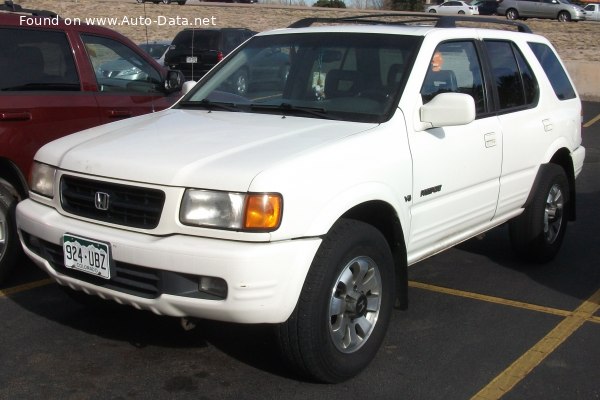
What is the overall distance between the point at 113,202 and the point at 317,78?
5.51 feet

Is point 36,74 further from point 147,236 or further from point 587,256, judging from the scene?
point 587,256

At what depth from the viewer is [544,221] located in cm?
611

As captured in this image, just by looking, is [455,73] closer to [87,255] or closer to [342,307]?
[342,307]

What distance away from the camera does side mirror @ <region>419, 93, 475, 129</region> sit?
444cm

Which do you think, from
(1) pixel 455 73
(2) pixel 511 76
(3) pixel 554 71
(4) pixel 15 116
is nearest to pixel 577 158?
(3) pixel 554 71

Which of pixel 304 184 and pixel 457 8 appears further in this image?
pixel 457 8

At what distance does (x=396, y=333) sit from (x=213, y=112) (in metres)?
1.78

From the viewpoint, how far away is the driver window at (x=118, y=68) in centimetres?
636

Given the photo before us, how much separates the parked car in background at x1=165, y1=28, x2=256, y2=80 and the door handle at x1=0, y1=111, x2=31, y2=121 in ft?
39.4

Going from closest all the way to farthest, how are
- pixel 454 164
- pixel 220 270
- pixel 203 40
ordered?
pixel 220 270 → pixel 454 164 → pixel 203 40

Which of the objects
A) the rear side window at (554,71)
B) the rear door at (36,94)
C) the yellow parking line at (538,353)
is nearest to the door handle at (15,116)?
the rear door at (36,94)

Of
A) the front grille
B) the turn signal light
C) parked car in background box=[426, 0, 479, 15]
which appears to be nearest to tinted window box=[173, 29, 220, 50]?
the front grille

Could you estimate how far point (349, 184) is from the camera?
3.91 metres

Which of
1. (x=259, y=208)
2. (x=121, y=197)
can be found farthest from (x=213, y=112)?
(x=259, y=208)
